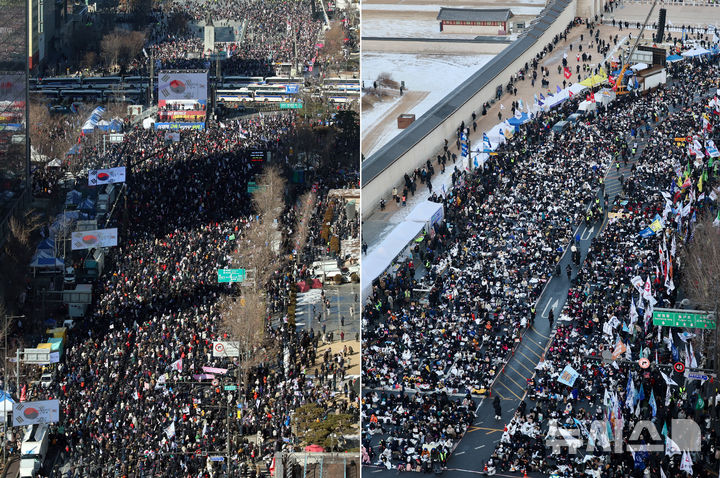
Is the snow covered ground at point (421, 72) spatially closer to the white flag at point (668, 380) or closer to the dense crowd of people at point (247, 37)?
the dense crowd of people at point (247, 37)

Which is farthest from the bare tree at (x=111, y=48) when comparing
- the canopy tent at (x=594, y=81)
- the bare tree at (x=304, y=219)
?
the bare tree at (x=304, y=219)

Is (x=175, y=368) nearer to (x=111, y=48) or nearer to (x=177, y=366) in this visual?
(x=177, y=366)

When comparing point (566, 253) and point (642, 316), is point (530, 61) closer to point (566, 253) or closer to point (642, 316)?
point (566, 253)

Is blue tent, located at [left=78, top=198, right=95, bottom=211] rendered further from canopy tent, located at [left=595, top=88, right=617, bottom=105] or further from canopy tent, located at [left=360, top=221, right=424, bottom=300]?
canopy tent, located at [left=595, top=88, right=617, bottom=105]

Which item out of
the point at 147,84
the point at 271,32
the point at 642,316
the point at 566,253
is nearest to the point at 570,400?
the point at 642,316

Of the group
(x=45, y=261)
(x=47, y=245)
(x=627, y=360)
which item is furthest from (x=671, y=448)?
(x=47, y=245)

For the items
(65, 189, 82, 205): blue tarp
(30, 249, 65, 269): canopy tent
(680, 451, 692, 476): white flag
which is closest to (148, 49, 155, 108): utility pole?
(65, 189, 82, 205): blue tarp
